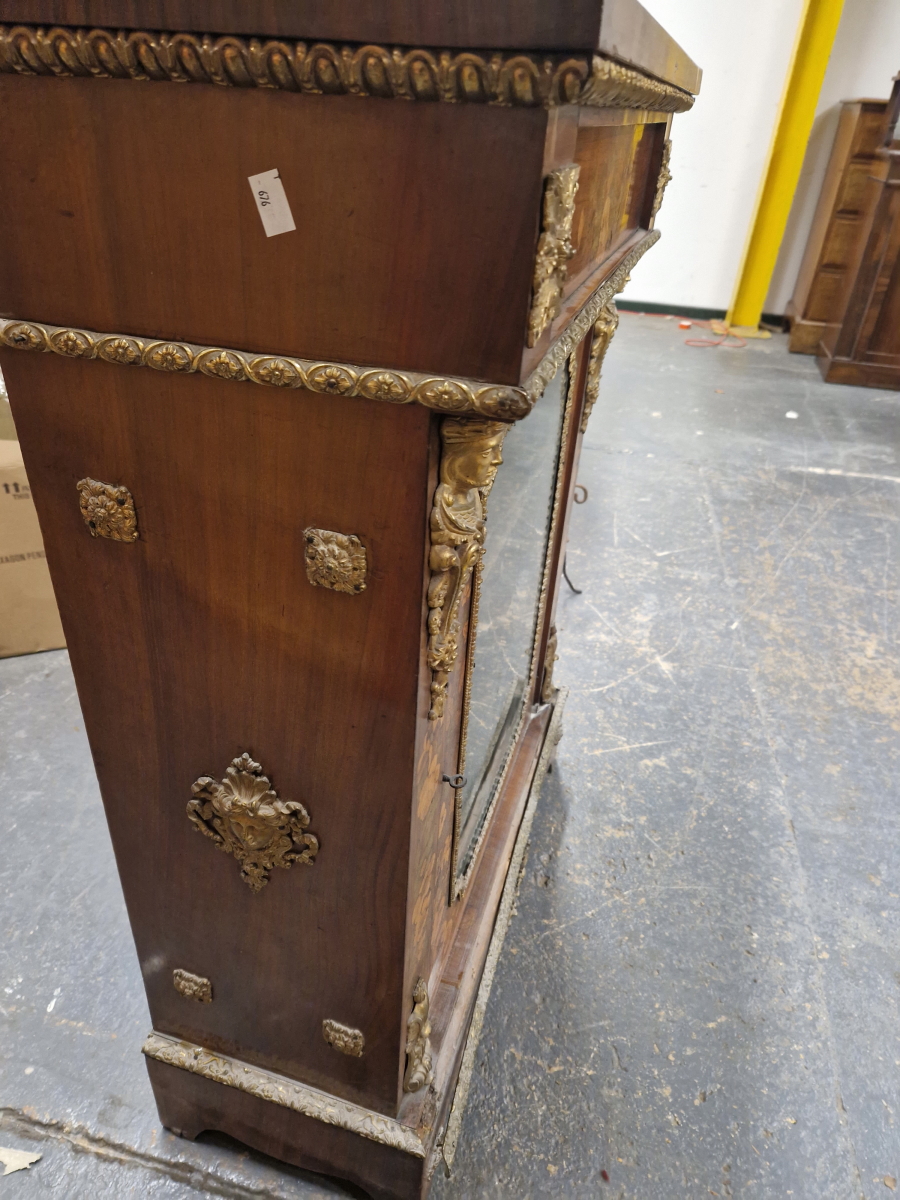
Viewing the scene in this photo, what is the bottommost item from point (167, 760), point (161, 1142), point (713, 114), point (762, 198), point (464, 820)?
point (161, 1142)

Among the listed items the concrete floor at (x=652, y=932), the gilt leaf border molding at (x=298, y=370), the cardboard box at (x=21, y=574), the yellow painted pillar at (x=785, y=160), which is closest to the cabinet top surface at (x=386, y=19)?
the gilt leaf border molding at (x=298, y=370)

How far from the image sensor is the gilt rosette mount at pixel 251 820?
0.82 meters

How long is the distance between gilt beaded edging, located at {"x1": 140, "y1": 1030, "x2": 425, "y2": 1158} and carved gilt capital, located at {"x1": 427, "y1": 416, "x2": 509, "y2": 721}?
2.20ft

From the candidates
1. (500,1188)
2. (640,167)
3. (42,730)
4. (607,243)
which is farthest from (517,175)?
(42,730)

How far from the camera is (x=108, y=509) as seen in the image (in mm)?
717

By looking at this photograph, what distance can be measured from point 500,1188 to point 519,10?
4.53 ft

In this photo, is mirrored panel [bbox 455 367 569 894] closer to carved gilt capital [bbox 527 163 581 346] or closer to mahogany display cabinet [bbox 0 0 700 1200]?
mahogany display cabinet [bbox 0 0 700 1200]

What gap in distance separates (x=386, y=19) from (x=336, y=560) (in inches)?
14.4

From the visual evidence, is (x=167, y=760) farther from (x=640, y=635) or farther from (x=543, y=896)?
(x=640, y=635)

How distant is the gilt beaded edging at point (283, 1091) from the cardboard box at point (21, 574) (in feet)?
4.04

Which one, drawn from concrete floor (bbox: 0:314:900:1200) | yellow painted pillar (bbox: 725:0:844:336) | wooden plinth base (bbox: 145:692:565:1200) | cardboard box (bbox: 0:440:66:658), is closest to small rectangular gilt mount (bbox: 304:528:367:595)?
wooden plinth base (bbox: 145:692:565:1200)

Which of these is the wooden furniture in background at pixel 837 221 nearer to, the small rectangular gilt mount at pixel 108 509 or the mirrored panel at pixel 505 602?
the mirrored panel at pixel 505 602

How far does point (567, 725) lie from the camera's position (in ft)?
6.73

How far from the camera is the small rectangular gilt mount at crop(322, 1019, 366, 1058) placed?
37.7 inches
